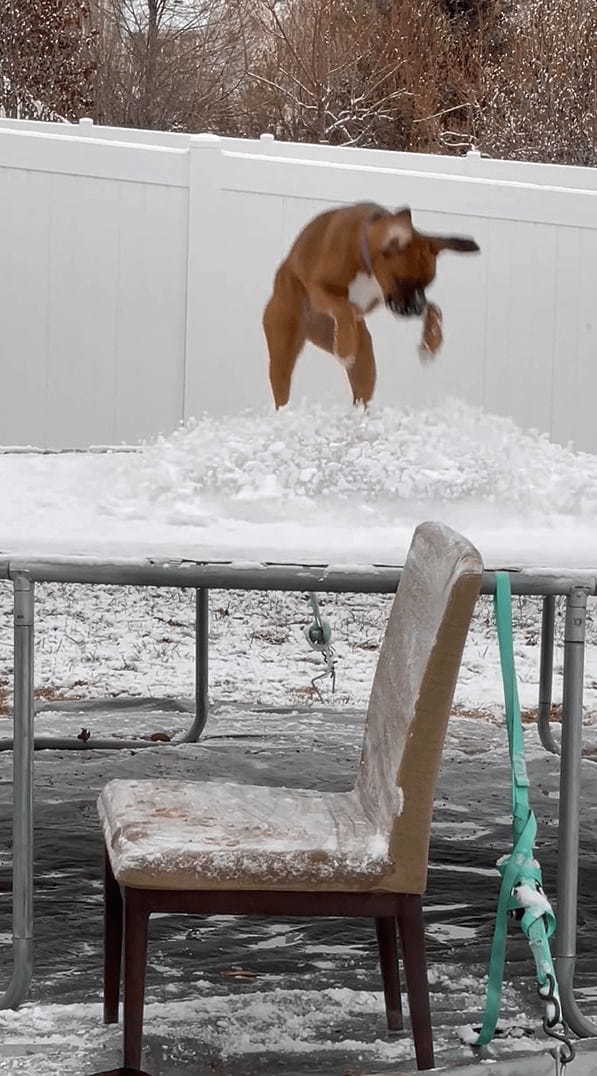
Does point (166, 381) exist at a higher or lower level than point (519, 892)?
higher

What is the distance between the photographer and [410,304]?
7371mm

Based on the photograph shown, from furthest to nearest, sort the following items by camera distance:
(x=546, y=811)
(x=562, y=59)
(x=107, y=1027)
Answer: (x=562, y=59)
(x=546, y=811)
(x=107, y=1027)

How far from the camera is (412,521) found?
266 cm

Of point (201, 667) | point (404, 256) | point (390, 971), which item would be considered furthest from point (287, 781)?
point (404, 256)

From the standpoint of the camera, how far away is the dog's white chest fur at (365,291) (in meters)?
6.90

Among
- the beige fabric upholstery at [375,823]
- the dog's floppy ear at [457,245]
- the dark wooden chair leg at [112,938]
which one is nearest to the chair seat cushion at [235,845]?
the beige fabric upholstery at [375,823]

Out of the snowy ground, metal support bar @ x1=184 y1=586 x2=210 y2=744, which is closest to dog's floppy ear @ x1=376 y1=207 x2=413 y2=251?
metal support bar @ x1=184 y1=586 x2=210 y2=744

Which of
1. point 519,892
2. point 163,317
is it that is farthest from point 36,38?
point 519,892

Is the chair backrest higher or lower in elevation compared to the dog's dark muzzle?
lower

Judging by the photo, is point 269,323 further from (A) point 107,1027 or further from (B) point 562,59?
(B) point 562,59

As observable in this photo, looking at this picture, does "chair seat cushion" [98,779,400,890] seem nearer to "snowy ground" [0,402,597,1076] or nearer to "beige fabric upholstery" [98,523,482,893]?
"beige fabric upholstery" [98,523,482,893]

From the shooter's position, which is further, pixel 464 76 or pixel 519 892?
pixel 464 76

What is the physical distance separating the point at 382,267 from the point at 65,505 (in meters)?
4.58

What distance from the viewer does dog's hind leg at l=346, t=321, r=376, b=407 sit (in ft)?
23.9
